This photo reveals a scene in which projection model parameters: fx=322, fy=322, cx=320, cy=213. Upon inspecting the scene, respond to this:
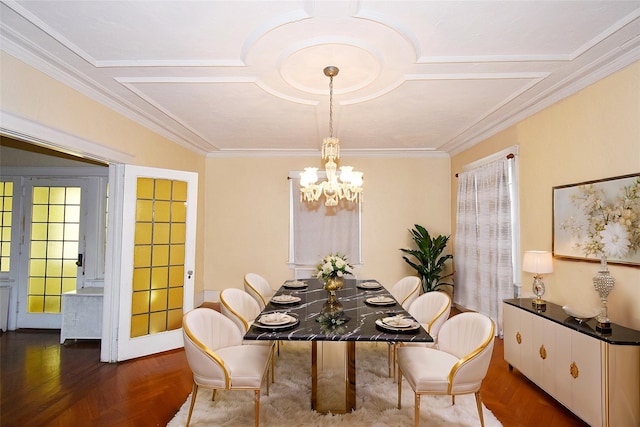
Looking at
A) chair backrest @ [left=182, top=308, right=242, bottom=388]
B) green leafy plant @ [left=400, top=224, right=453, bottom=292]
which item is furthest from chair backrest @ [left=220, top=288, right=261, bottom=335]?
green leafy plant @ [left=400, top=224, right=453, bottom=292]

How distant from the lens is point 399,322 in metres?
2.27

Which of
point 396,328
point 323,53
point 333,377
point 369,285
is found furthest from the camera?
point 369,285

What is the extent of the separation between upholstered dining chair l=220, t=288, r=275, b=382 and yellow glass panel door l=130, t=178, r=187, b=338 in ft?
3.72

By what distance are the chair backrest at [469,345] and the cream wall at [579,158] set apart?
45.9 inches

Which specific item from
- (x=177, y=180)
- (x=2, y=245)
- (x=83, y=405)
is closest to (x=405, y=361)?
(x=83, y=405)

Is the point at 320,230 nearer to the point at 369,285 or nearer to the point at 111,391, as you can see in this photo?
the point at 369,285

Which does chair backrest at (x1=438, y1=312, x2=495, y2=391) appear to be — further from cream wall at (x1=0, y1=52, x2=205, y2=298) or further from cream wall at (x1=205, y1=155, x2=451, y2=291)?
cream wall at (x1=0, y1=52, x2=205, y2=298)

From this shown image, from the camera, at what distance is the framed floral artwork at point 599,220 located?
2387mm

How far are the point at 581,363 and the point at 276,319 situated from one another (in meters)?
2.22

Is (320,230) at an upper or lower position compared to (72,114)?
lower

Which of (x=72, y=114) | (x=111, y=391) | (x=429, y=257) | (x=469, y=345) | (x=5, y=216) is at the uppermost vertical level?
(x=72, y=114)

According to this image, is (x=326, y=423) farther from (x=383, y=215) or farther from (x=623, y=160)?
(x=383, y=215)

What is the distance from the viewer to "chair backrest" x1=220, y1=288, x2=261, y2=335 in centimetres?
298

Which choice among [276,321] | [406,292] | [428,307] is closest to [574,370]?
[428,307]
